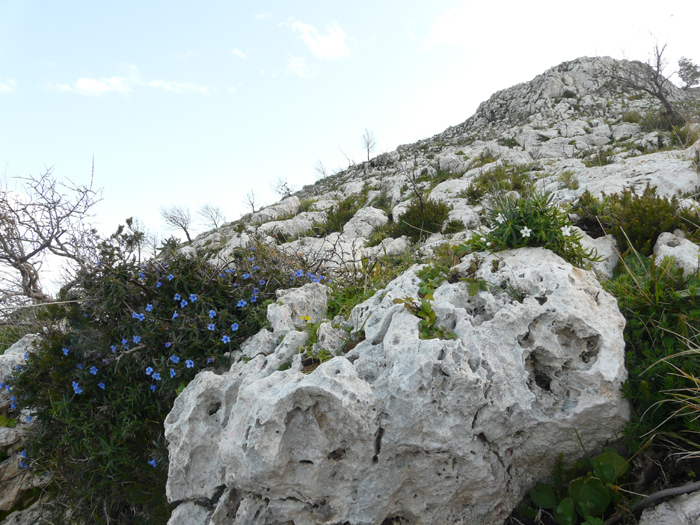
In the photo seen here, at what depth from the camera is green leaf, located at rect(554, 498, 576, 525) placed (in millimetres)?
2357

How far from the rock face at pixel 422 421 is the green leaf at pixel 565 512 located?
329 mm

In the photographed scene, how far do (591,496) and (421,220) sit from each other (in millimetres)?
6011

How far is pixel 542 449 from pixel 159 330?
12.2 feet

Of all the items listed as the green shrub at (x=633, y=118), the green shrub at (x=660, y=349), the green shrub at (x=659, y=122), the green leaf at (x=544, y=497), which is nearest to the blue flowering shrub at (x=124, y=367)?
the green leaf at (x=544, y=497)

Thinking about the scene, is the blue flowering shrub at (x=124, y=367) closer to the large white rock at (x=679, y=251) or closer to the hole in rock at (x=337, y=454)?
the hole in rock at (x=337, y=454)

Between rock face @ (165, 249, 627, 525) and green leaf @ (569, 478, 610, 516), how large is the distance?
0.89 ft

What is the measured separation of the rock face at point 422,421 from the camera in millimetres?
2404

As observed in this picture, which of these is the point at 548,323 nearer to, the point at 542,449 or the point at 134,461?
the point at 542,449

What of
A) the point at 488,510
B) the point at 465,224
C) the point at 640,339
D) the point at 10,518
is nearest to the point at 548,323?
the point at 640,339

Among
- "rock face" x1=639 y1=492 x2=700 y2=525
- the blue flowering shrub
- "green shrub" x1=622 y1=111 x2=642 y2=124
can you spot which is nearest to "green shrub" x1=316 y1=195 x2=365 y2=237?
the blue flowering shrub

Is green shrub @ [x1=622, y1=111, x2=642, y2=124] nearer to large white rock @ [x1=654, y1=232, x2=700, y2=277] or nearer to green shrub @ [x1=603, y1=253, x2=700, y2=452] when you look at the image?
large white rock @ [x1=654, y1=232, x2=700, y2=277]

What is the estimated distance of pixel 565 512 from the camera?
2369 millimetres

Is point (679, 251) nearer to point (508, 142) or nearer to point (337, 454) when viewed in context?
point (337, 454)

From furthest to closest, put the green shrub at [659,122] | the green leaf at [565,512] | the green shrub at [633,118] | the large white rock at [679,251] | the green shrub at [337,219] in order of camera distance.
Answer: the green shrub at [633,118] → the green shrub at [659,122] → the green shrub at [337,219] → the large white rock at [679,251] → the green leaf at [565,512]
